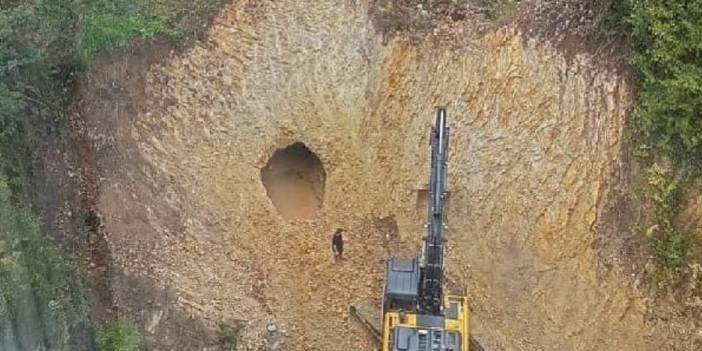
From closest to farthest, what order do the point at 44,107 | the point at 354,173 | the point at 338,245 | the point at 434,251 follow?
the point at 434,251 → the point at 44,107 → the point at 338,245 → the point at 354,173

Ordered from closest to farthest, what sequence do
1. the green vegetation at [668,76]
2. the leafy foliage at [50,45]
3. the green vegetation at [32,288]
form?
1. the green vegetation at [32,288]
2. the green vegetation at [668,76]
3. the leafy foliage at [50,45]

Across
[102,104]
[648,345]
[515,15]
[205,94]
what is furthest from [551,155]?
[102,104]

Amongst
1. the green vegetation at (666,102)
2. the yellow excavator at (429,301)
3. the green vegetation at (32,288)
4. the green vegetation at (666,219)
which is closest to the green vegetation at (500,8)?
the green vegetation at (666,102)

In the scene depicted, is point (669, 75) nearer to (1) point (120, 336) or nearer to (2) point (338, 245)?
(2) point (338, 245)

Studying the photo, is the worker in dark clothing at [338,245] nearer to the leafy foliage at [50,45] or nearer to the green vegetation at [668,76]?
the leafy foliage at [50,45]

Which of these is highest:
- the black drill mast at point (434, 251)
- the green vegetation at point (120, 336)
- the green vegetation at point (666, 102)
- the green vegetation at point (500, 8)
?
the green vegetation at point (500, 8)

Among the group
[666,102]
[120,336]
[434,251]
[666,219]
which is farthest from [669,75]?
[120,336]
